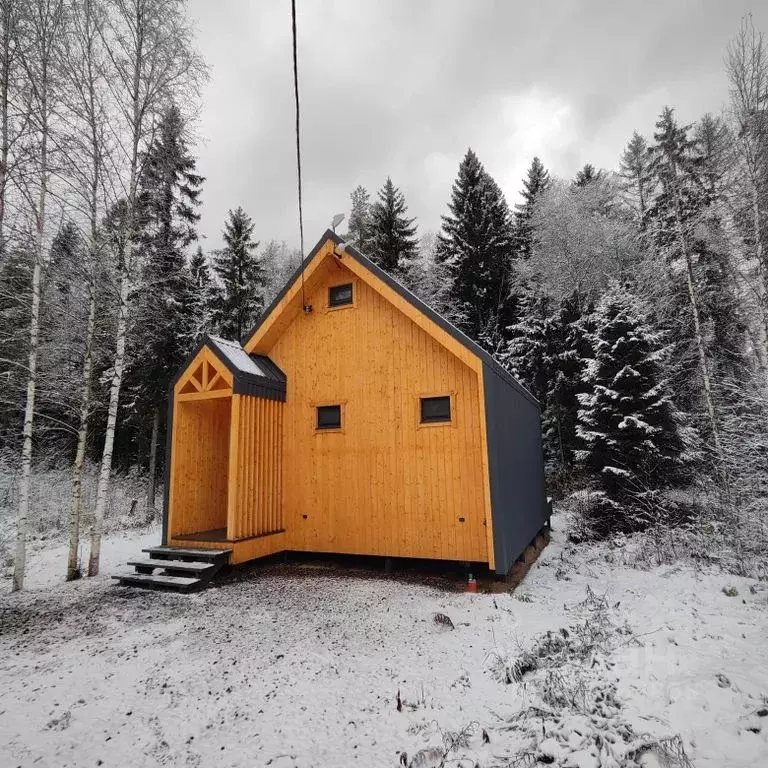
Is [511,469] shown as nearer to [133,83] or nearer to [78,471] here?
[78,471]

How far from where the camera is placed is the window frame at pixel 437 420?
738 cm

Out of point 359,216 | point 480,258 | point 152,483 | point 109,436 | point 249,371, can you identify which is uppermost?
point 359,216

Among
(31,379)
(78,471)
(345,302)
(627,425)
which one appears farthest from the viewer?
(627,425)

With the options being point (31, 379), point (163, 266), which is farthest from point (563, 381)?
point (31, 379)

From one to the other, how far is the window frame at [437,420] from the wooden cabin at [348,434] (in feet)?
0.11

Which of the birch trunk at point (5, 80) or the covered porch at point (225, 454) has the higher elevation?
the birch trunk at point (5, 80)

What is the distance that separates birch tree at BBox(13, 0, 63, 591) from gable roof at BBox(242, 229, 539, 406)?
3.48m

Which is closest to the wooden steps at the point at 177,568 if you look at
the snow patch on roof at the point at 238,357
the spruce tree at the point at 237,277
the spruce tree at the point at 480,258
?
the snow patch on roof at the point at 238,357

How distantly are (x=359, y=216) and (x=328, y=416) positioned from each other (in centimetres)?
2477

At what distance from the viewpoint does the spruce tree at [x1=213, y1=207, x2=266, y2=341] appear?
59.8 ft

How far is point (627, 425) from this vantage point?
1065 centimetres

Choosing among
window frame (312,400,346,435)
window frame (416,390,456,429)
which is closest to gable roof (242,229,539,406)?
window frame (416,390,456,429)

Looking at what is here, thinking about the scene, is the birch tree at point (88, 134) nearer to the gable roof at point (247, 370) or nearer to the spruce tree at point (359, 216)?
the gable roof at point (247, 370)

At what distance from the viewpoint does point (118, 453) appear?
2138 centimetres
